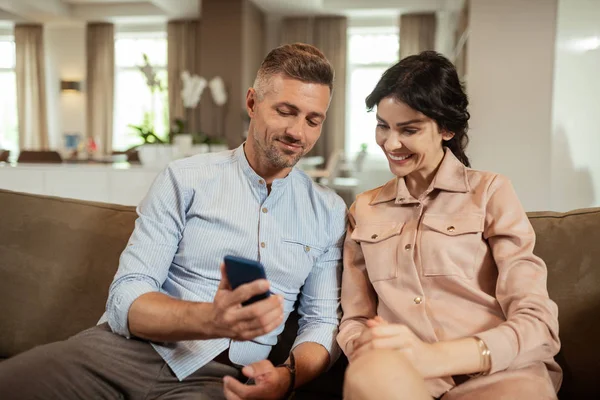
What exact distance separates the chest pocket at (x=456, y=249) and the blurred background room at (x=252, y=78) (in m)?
2.33

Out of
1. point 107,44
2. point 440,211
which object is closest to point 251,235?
point 440,211

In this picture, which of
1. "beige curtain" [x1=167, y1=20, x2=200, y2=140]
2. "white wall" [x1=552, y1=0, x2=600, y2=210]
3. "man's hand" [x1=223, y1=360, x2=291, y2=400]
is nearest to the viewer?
"man's hand" [x1=223, y1=360, x2=291, y2=400]

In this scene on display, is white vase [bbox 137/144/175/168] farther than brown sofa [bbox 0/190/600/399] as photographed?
Yes

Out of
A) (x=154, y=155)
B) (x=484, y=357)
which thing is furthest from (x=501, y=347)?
(x=154, y=155)

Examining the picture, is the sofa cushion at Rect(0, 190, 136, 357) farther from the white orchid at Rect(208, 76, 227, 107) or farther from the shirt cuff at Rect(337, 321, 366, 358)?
the white orchid at Rect(208, 76, 227, 107)

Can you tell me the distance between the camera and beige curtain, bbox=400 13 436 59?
8.71 m

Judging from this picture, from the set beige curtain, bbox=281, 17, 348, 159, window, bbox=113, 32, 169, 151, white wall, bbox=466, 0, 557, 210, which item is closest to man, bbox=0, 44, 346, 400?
white wall, bbox=466, 0, 557, 210

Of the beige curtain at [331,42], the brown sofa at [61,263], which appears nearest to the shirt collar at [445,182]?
the brown sofa at [61,263]

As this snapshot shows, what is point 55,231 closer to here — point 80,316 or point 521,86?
point 80,316

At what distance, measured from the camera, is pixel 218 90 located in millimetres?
7941

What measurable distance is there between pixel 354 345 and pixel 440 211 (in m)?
0.39

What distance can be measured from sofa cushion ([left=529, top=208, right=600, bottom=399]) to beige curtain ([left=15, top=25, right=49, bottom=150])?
1016 cm

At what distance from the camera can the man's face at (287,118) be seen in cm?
144

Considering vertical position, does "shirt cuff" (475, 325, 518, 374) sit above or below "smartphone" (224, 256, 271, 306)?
below
